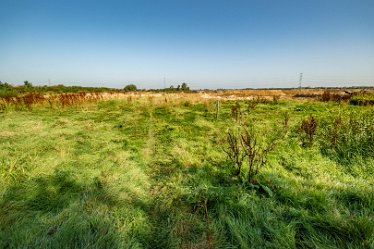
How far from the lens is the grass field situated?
2.05 m

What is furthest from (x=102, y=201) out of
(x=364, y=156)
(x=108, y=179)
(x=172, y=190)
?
(x=364, y=156)

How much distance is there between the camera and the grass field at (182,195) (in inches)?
80.7

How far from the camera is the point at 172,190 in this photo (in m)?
3.10

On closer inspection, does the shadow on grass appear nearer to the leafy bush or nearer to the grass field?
the grass field

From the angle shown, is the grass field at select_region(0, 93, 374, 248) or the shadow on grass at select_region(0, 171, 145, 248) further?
the grass field at select_region(0, 93, 374, 248)

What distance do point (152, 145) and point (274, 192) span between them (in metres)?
3.39

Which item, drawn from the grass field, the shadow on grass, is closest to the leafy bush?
the grass field

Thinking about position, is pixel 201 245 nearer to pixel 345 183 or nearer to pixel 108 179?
pixel 108 179

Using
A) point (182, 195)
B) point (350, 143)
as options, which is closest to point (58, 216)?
point (182, 195)

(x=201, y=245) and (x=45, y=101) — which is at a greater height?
(x=45, y=101)

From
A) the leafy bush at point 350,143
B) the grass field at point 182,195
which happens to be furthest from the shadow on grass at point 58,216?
the leafy bush at point 350,143

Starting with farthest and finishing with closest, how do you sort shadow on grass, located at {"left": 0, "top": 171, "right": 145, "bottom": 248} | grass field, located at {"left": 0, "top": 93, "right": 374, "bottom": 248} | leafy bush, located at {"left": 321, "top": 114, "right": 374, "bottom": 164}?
leafy bush, located at {"left": 321, "top": 114, "right": 374, "bottom": 164}
grass field, located at {"left": 0, "top": 93, "right": 374, "bottom": 248}
shadow on grass, located at {"left": 0, "top": 171, "right": 145, "bottom": 248}

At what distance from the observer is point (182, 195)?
2955 millimetres

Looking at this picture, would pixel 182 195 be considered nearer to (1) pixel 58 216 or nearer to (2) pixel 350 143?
(1) pixel 58 216
